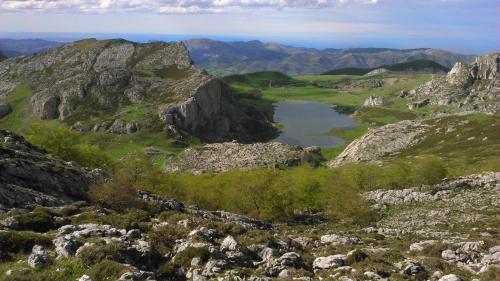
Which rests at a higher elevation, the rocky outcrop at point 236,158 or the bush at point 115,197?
the bush at point 115,197

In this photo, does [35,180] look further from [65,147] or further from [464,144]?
[464,144]

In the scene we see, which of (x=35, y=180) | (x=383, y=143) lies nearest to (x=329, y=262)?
(x=35, y=180)

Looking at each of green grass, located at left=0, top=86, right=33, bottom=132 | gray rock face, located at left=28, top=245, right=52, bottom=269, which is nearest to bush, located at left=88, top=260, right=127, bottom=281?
gray rock face, located at left=28, top=245, right=52, bottom=269

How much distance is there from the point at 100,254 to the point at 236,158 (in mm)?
109242

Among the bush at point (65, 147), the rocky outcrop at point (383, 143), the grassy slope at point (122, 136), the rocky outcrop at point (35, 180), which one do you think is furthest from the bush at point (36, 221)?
the rocky outcrop at point (383, 143)

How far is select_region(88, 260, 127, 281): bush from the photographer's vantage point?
2280 cm

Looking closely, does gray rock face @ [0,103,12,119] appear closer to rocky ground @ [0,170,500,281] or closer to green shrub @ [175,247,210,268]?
rocky ground @ [0,170,500,281]

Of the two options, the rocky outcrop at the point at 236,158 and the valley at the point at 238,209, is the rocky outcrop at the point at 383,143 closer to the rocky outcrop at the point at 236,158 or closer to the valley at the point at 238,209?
the valley at the point at 238,209

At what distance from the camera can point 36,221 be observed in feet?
104

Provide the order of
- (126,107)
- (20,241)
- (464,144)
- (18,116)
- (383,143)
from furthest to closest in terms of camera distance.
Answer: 1. (18,116)
2. (126,107)
3. (383,143)
4. (464,144)
5. (20,241)

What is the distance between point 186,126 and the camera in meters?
178

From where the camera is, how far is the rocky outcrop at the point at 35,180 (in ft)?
126

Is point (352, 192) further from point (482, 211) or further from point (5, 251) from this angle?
point (5, 251)

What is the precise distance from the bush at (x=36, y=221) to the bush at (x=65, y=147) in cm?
5030
